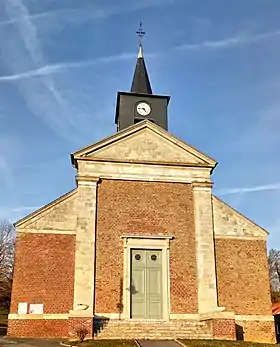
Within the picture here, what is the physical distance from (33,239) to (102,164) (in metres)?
4.46

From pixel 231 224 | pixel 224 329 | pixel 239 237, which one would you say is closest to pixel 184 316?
pixel 224 329

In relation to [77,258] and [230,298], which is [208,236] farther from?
[77,258]

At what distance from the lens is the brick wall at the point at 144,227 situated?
17.9 metres

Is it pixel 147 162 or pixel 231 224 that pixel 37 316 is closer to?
pixel 147 162

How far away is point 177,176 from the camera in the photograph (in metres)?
20.2

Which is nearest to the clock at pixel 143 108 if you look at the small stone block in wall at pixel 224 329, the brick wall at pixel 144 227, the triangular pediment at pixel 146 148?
the triangular pediment at pixel 146 148

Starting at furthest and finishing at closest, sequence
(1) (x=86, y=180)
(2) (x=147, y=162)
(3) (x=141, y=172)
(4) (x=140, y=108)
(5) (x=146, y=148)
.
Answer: (4) (x=140, y=108)
(5) (x=146, y=148)
(2) (x=147, y=162)
(3) (x=141, y=172)
(1) (x=86, y=180)

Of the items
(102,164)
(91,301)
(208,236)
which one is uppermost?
(102,164)

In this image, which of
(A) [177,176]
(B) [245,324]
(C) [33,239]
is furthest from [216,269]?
(C) [33,239]

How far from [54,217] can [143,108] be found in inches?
308

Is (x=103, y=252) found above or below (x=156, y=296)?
above

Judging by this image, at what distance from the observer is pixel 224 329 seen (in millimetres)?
15664

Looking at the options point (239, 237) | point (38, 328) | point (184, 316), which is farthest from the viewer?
point (239, 237)

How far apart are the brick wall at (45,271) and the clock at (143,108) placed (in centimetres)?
792
